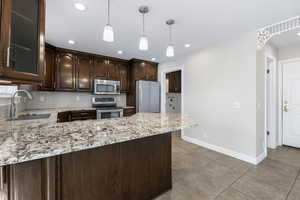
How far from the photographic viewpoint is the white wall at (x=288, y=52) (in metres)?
2.99

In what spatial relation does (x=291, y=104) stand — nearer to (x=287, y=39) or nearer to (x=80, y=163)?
(x=287, y=39)

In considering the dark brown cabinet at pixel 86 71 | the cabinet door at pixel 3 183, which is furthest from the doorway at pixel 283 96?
the cabinet door at pixel 3 183

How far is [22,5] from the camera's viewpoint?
107cm

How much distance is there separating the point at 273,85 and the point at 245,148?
6.07 ft

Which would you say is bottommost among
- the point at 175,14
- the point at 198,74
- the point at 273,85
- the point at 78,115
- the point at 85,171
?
the point at 85,171

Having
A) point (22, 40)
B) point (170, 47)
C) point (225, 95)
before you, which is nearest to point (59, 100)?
point (22, 40)

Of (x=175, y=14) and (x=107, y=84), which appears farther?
(x=107, y=84)

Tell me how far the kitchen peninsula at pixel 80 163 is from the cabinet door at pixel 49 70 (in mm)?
2350

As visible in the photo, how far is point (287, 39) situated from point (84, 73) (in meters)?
4.72

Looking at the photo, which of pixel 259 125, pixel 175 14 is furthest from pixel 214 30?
pixel 259 125

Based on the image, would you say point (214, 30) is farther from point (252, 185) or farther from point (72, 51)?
point (72, 51)

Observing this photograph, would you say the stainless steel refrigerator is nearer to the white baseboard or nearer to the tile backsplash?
the tile backsplash

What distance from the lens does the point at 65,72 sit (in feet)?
11.2

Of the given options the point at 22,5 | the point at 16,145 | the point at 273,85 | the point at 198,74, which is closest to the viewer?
the point at 16,145
